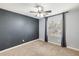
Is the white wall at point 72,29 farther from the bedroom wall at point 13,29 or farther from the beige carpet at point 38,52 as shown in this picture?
the bedroom wall at point 13,29

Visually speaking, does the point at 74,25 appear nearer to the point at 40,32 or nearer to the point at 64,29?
the point at 64,29

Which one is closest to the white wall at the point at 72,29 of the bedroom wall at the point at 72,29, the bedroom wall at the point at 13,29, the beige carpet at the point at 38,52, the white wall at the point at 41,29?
the bedroom wall at the point at 72,29

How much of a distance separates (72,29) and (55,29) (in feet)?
2.96

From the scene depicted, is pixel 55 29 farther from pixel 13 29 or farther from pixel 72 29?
pixel 13 29

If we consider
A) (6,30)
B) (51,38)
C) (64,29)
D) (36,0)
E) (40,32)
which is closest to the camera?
(36,0)

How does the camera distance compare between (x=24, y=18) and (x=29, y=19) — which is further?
(x=29, y=19)

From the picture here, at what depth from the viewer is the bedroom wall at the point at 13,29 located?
103 inches

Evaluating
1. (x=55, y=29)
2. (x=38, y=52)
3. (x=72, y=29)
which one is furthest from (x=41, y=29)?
(x=38, y=52)

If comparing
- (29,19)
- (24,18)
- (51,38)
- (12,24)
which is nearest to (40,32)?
(51,38)

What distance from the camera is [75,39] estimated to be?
291 cm

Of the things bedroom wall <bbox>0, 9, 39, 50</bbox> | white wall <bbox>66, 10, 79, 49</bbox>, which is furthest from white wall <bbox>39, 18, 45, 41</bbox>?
white wall <bbox>66, 10, 79, 49</bbox>

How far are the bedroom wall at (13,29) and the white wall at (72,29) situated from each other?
2063 millimetres

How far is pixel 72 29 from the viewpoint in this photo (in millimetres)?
3000

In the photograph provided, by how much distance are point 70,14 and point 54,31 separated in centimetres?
120
